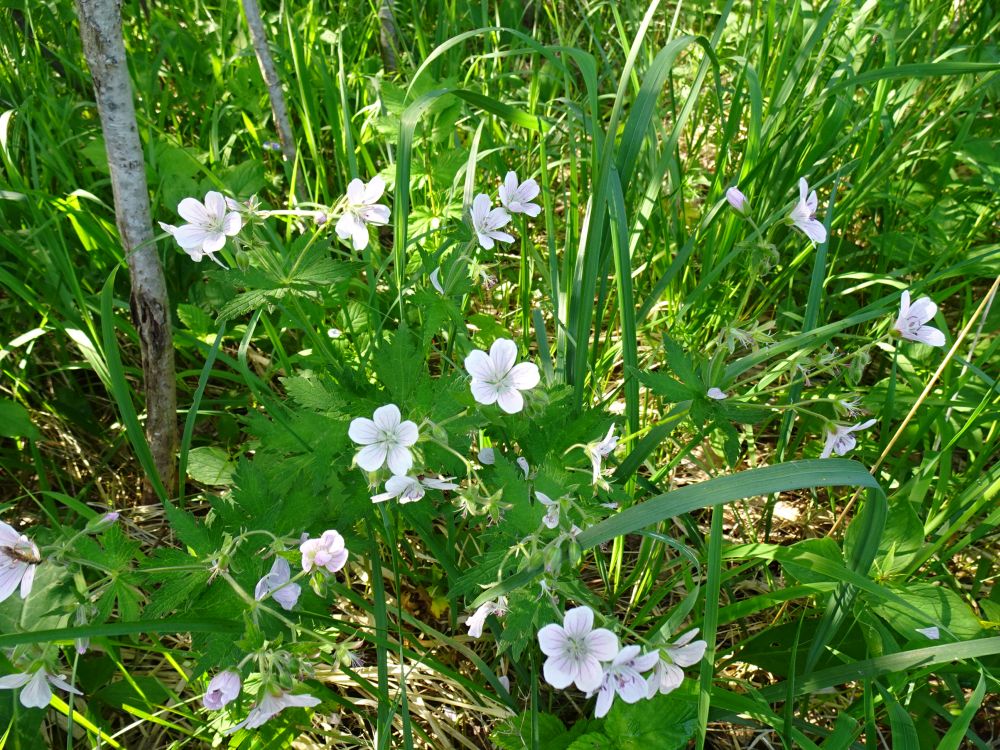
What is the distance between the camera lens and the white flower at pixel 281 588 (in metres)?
1.26

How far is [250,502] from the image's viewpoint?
133 centimetres

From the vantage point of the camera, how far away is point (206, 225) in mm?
1462

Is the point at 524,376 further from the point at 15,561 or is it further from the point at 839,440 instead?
the point at 15,561

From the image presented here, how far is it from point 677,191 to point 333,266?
109cm

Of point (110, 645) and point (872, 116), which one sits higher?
point (872, 116)

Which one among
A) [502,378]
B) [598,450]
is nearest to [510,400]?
[502,378]

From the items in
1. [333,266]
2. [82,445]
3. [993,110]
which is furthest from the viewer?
[993,110]

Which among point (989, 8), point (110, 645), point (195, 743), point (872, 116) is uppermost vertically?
point (989, 8)

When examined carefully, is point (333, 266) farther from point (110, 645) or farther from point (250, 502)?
point (110, 645)

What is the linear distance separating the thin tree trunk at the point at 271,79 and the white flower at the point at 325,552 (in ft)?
4.28

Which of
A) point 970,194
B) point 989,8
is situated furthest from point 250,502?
point 989,8

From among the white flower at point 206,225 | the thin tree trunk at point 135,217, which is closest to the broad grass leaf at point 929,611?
the white flower at point 206,225

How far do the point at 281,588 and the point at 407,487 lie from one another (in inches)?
9.7

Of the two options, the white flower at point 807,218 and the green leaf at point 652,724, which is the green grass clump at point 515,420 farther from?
the white flower at point 807,218
